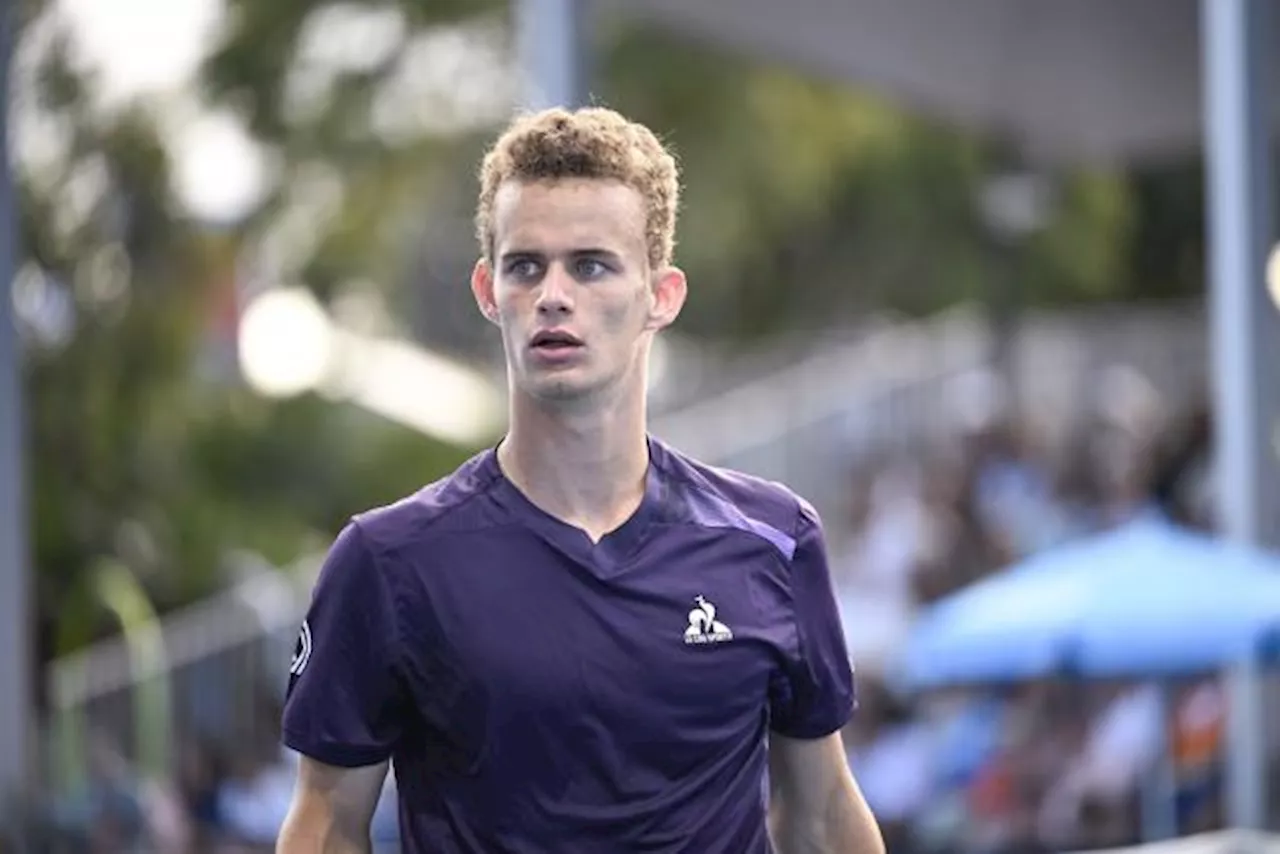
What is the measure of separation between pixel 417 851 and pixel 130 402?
16.9 meters

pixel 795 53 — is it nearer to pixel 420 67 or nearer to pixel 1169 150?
pixel 1169 150

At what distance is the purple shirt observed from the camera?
396cm

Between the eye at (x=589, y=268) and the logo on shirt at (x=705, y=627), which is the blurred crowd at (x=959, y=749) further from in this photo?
the eye at (x=589, y=268)

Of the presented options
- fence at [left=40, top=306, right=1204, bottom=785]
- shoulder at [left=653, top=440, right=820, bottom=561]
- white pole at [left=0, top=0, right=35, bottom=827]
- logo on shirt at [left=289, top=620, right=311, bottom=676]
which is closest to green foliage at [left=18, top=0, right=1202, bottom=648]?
fence at [left=40, top=306, right=1204, bottom=785]

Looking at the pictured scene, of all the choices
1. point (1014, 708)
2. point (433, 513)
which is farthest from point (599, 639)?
point (1014, 708)

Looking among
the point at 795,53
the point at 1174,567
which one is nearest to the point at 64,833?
the point at 1174,567

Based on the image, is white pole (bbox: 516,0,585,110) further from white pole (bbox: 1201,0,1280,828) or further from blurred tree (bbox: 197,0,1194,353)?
blurred tree (bbox: 197,0,1194,353)

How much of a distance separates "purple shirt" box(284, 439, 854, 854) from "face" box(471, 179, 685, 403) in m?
0.21

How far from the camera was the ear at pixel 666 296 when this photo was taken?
415 cm

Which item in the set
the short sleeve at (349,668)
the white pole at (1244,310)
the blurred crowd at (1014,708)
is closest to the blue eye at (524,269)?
the short sleeve at (349,668)

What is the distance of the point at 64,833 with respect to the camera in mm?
12281

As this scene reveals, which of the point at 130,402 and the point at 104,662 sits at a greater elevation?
the point at 130,402

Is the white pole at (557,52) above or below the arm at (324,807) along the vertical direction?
above

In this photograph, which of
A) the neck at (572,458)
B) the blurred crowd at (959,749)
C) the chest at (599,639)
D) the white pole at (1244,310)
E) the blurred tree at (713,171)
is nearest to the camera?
the chest at (599,639)
